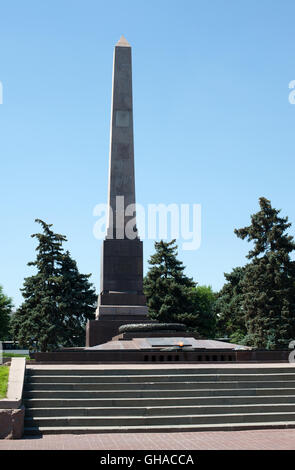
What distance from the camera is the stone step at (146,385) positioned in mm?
10922

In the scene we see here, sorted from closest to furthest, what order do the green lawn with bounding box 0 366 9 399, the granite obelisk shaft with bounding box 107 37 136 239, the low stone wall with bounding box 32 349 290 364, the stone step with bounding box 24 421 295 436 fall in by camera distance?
the stone step with bounding box 24 421 295 436, the green lawn with bounding box 0 366 9 399, the low stone wall with bounding box 32 349 290 364, the granite obelisk shaft with bounding box 107 37 136 239

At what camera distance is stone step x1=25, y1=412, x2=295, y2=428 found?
392 inches

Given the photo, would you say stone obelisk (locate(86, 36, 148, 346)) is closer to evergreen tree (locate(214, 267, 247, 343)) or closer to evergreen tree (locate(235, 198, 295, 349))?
evergreen tree (locate(235, 198, 295, 349))

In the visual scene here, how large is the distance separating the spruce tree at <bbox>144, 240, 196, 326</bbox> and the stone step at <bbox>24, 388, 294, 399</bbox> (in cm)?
2477

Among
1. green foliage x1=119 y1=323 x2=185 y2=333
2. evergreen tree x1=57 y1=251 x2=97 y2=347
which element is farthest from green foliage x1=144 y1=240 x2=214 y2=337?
green foliage x1=119 y1=323 x2=185 y2=333

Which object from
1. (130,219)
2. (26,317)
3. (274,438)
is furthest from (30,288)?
(274,438)

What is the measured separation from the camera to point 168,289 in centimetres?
3784

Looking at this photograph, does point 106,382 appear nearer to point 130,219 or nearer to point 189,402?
point 189,402

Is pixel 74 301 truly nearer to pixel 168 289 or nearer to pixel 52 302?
pixel 52 302

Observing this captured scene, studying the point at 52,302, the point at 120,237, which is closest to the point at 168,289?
the point at 52,302

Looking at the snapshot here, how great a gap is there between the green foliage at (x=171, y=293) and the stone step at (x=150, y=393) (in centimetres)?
2477

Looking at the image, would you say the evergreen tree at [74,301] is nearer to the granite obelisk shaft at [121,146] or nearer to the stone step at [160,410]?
the granite obelisk shaft at [121,146]

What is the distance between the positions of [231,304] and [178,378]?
2756 centimetres
